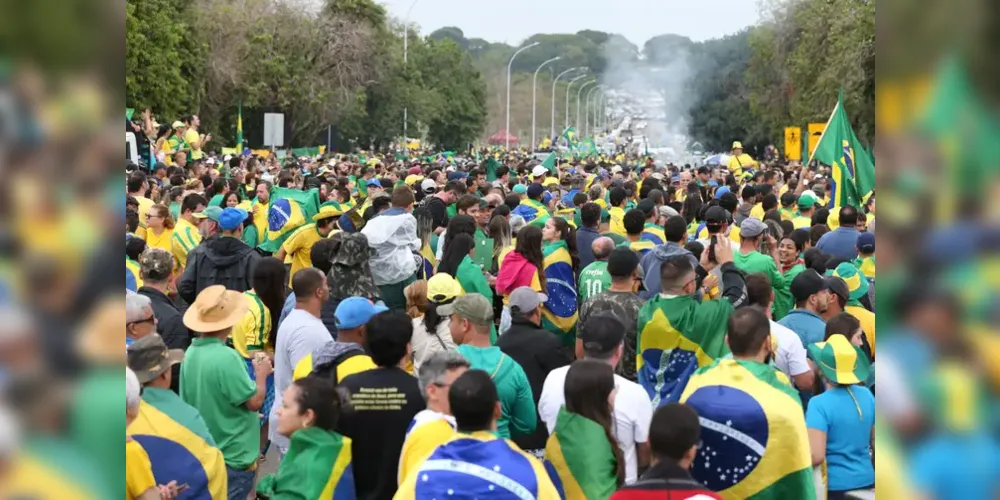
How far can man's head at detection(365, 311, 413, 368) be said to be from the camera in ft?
16.4

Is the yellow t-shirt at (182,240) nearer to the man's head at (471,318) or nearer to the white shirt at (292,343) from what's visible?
the white shirt at (292,343)

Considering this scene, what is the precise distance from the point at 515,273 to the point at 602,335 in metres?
3.56

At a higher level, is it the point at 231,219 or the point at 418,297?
the point at 231,219

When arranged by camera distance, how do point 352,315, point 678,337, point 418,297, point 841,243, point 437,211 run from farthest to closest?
point 437,211 → point 841,243 → point 418,297 → point 678,337 → point 352,315

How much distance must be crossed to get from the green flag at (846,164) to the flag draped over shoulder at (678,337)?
854 cm

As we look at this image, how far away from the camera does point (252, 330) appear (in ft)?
24.8

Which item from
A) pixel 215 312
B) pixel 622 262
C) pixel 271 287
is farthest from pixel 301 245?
pixel 215 312

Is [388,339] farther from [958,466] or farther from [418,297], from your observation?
[958,466]

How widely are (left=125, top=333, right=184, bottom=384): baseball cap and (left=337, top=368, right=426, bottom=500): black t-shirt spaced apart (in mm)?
735

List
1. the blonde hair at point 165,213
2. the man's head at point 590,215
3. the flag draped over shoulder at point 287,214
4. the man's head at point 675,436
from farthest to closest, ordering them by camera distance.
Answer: the flag draped over shoulder at point 287,214, the blonde hair at point 165,213, the man's head at point 590,215, the man's head at point 675,436

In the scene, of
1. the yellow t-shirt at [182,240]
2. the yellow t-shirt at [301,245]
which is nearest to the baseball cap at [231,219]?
the yellow t-shirt at [301,245]

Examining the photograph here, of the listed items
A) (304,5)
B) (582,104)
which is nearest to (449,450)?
(304,5)

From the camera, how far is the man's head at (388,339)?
5000 mm

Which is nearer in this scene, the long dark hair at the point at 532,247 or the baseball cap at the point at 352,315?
the baseball cap at the point at 352,315
